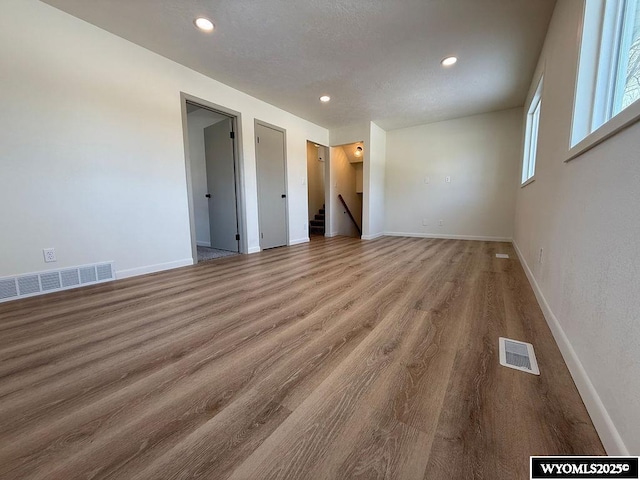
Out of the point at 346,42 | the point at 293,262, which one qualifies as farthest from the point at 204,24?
the point at 293,262

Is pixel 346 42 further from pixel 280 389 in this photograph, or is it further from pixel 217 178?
pixel 280 389

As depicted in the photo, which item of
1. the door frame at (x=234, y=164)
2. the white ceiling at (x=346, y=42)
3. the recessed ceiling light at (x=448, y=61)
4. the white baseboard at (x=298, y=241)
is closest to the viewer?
the white ceiling at (x=346, y=42)

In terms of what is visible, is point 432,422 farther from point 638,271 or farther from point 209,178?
point 209,178

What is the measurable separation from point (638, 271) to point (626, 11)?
1365mm

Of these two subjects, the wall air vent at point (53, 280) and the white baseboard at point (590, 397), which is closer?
the white baseboard at point (590, 397)

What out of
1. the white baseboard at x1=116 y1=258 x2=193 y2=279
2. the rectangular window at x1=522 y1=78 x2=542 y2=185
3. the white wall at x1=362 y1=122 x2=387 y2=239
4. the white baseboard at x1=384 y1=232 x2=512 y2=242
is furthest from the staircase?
the rectangular window at x1=522 y1=78 x2=542 y2=185

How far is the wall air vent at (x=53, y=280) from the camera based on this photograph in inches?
81.4

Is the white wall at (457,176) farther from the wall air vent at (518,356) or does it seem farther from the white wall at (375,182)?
the wall air vent at (518,356)

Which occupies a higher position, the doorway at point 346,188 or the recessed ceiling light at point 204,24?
the recessed ceiling light at point 204,24

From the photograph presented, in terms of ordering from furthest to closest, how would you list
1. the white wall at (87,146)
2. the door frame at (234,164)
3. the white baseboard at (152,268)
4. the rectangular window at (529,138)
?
the rectangular window at (529,138)
the door frame at (234,164)
the white baseboard at (152,268)
the white wall at (87,146)

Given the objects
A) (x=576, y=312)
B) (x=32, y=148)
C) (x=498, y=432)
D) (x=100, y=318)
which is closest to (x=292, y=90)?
(x=32, y=148)

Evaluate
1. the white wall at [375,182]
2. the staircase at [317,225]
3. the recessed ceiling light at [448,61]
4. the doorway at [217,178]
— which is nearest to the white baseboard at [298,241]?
the doorway at [217,178]

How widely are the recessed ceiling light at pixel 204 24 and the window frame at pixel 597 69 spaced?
2.73 metres

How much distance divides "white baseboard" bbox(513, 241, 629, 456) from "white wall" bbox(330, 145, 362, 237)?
15.9ft
